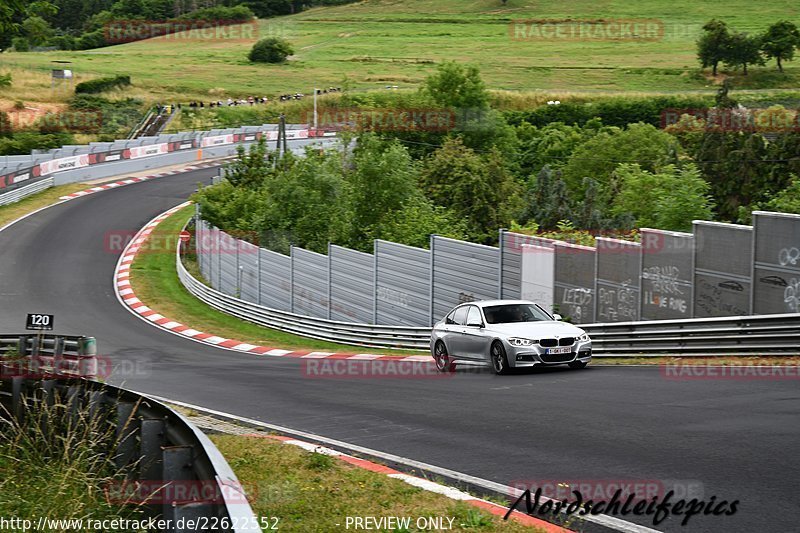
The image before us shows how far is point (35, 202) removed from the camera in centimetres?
5681

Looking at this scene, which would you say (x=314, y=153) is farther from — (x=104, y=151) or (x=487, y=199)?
(x=104, y=151)

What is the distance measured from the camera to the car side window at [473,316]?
64.6ft

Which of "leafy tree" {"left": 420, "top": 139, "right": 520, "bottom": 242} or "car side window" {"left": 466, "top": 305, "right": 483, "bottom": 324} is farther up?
"car side window" {"left": 466, "top": 305, "right": 483, "bottom": 324}

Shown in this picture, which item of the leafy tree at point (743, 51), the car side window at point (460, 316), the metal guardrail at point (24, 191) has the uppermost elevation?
the leafy tree at point (743, 51)

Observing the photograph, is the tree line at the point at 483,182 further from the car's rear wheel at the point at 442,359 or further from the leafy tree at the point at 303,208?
the car's rear wheel at the point at 442,359

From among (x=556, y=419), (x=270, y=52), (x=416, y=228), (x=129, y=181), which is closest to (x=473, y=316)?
(x=556, y=419)

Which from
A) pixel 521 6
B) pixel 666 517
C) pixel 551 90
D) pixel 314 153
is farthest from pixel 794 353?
pixel 521 6

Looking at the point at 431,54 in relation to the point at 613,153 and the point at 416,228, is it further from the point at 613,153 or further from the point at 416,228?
the point at 416,228

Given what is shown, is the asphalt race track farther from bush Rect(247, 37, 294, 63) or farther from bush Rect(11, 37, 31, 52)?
bush Rect(11, 37, 31, 52)

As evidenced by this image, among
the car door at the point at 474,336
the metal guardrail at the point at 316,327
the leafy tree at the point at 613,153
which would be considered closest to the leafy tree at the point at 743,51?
the leafy tree at the point at 613,153

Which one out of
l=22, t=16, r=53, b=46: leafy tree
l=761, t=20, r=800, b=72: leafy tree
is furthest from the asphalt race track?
l=761, t=20, r=800, b=72: leafy tree

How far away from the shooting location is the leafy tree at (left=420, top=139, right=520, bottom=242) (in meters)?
55.9

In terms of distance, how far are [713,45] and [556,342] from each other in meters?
120

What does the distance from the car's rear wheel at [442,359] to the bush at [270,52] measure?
12800cm
